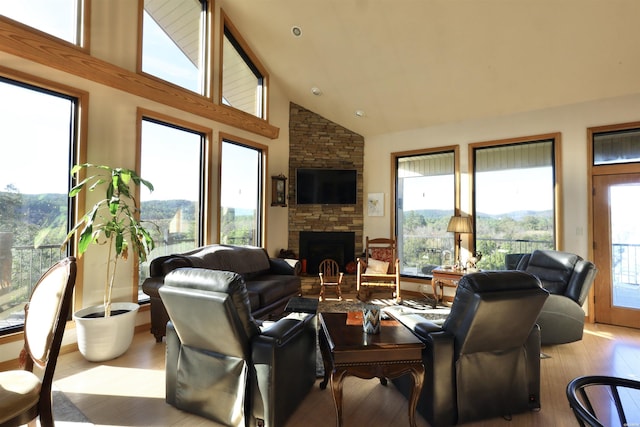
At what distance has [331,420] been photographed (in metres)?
2.07

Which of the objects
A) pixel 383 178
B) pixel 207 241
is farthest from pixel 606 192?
pixel 207 241

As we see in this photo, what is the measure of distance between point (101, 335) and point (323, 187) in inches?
158

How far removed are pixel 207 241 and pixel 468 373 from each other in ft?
11.9

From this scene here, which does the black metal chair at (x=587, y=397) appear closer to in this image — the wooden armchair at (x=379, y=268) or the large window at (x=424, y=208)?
the wooden armchair at (x=379, y=268)

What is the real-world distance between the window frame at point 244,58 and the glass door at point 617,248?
16.3ft

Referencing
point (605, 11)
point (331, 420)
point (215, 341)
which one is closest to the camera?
point (215, 341)

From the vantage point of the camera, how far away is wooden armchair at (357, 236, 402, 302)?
16.3 feet

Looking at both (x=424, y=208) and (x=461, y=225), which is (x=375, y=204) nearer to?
(x=424, y=208)

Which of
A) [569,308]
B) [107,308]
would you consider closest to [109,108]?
[107,308]

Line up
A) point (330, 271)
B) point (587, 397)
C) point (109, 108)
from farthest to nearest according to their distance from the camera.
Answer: point (330, 271), point (109, 108), point (587, 397)

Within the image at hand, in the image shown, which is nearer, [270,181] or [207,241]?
[207,241]

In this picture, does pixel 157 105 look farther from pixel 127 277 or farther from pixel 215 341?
pixel 215 341

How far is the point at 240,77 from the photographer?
16.9ft

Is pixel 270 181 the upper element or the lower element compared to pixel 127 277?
upper
